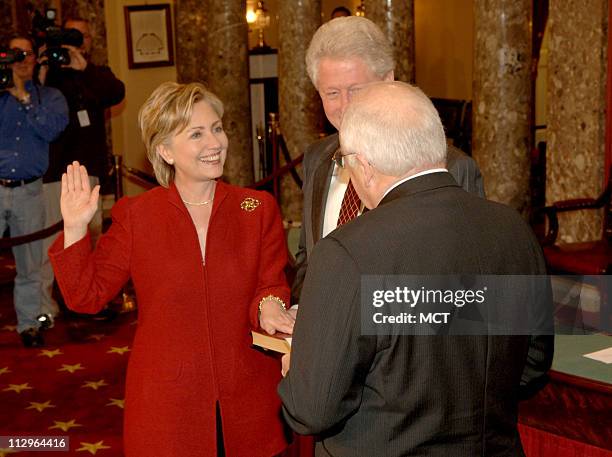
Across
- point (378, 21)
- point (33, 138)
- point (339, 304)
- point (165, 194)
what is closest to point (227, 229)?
point (165, 194)

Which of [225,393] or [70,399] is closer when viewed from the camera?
[225,393]

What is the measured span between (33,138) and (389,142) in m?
4.28

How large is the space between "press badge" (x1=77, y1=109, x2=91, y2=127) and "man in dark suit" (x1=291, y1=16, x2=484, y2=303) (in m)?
3.44

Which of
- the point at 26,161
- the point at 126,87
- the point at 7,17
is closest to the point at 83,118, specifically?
the point at 26,161

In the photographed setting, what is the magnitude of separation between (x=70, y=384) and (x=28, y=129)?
5.20 ft

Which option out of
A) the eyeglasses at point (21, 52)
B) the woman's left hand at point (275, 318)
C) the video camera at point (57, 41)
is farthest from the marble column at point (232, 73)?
the woman's left hand at point (275, 318)

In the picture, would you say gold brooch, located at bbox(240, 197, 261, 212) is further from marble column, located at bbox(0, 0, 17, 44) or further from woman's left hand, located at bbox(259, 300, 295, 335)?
marble column, located at bbox(0, 0, 17, 44)

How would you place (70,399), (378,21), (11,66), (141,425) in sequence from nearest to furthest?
1. (141,425)
2. (70,399)
3. (11,66)
4. (378,21)

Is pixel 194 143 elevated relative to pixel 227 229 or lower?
elevated

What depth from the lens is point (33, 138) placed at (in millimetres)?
5578

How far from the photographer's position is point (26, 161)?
5.54 metres

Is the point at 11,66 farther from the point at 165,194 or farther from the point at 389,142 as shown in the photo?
the point at 389,142

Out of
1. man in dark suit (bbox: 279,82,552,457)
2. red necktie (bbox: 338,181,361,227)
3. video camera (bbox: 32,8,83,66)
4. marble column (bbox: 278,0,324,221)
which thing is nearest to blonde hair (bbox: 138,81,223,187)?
red necktie (bbox: 338,181,361,227)

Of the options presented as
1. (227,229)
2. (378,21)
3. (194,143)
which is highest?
(378,21)
